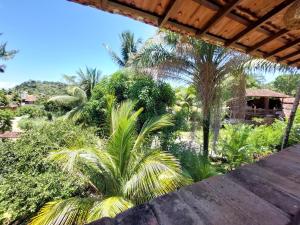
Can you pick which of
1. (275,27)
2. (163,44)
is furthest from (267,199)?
(163,44)

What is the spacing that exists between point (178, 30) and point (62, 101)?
17345mm

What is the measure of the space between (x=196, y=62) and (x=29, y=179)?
6.55 meters

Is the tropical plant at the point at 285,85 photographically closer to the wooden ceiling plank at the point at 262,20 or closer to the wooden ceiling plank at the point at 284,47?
the wooden ceiling plank at the point at 284,47

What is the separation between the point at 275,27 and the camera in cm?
231

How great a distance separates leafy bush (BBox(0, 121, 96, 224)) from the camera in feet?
13.7

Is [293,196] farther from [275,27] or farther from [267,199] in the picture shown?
[275,27]

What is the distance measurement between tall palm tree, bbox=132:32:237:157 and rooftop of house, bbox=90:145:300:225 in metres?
6.65

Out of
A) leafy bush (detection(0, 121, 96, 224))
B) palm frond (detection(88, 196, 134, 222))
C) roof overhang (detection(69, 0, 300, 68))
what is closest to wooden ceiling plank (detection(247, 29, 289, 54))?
roof overhang (detection(69, 0, 300, 68))

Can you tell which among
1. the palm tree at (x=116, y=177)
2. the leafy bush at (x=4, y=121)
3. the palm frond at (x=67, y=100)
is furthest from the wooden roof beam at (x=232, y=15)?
the leafy bush at (x=4, y=121)

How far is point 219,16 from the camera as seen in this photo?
194 cm

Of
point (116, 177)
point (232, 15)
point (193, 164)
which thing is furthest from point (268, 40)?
point (193, 164)

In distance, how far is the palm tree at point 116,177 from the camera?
10.2 ft

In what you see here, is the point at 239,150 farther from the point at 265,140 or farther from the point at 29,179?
the point at 29,179

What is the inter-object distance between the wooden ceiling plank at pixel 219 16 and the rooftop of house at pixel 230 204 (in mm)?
1371
